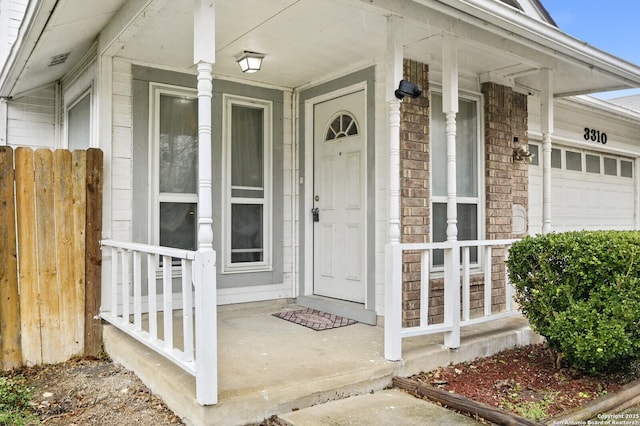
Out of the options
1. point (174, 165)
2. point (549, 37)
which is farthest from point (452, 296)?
point (174, 165)

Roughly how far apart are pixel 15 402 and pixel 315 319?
96.6 inches

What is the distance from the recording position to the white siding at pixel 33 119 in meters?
6.10

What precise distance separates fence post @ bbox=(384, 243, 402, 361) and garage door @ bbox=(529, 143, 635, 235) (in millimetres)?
3321

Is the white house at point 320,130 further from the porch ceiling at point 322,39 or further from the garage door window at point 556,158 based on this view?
the garage door window at point 556,158

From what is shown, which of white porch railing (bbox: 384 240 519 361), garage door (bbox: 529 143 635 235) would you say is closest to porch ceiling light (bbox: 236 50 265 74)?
white porch railing (bbox: 384 240 519 361)

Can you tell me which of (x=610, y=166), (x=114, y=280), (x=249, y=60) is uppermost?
(x=249, y=60)

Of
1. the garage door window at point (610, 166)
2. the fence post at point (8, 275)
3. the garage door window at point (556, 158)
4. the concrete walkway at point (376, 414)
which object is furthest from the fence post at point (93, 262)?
the garage door window at point (610, 166)

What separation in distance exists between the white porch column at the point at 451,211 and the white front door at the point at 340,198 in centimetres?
104

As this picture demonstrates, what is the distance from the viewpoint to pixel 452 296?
12.6 feet

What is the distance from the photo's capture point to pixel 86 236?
412 centimetres

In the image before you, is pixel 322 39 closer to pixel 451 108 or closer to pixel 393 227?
pixel 451 108

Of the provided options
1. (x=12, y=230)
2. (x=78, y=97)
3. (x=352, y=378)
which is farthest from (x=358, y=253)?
(x=78, y=97)

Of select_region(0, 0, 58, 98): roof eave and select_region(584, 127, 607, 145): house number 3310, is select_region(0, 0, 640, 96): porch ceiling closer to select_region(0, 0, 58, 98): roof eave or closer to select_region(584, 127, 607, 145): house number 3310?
select_region(0, 0, 58, 98): roof eave

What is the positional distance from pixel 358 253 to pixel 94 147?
258cm
